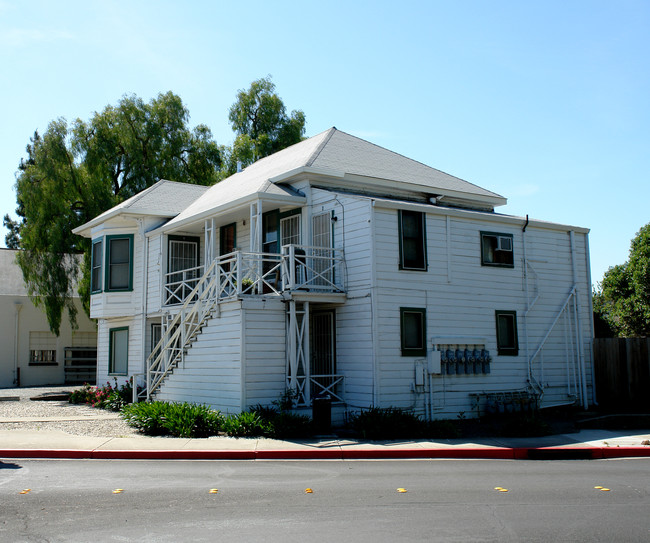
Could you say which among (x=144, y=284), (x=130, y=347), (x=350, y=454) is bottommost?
(x=350, y=454)

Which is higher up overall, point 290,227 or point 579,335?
point 290,227

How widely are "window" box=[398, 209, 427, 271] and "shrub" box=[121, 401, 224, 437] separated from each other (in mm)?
5740

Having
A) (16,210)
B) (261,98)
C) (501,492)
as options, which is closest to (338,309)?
(501,492)

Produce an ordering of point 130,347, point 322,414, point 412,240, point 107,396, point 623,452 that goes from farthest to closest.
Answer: point 130,347, point 107,396, point 412,240, point 322,414, point 623,452

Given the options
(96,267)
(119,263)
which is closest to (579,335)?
(119,263)

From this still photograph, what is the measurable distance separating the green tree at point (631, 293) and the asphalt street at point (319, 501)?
21.3 metres

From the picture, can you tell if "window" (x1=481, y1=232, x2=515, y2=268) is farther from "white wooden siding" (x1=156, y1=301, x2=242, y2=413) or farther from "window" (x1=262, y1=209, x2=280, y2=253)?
"white wooden siding" (x1=156, y1=301, x2=242, y2=413)

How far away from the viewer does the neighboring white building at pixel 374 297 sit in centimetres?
1580

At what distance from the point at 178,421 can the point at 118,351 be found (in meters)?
10.6

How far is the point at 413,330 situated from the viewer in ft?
53.8

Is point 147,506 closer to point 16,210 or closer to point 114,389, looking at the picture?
point 114,389

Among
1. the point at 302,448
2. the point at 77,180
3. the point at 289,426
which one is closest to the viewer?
the point at 302,448

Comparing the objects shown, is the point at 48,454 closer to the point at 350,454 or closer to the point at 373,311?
the point at 350,454

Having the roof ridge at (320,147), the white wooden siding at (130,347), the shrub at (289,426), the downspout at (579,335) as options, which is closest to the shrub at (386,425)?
the shrub at (289,426)
